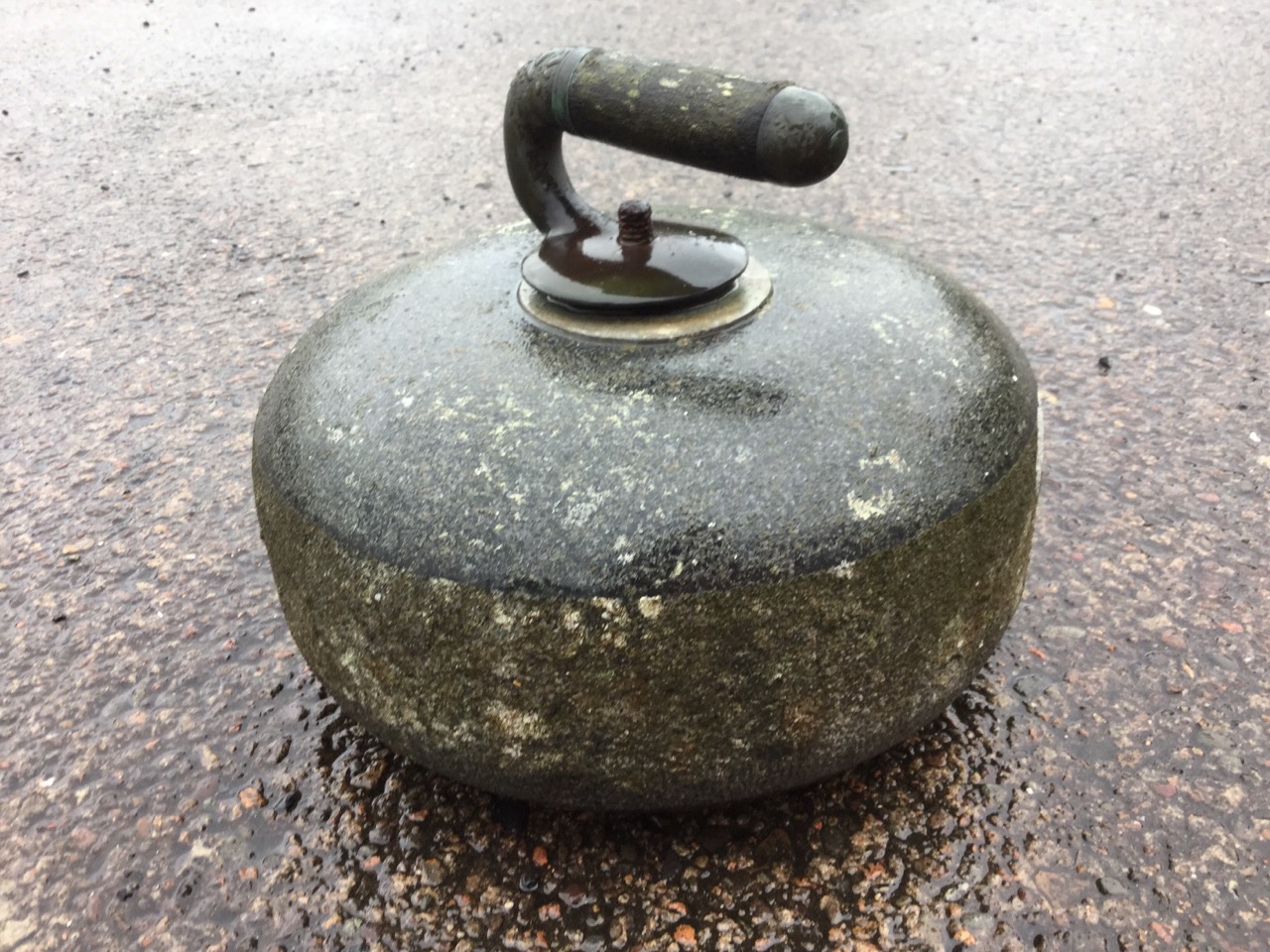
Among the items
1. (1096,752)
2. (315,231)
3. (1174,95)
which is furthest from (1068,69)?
(1096,752)

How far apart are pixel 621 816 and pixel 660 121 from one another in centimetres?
137

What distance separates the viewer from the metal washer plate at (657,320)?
77.0 inches

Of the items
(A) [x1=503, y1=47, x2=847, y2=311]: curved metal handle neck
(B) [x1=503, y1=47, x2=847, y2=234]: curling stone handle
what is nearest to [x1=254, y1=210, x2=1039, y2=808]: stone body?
(A) [x1=503, y1=47, x2=847, y2=311]: curved metal handle neck

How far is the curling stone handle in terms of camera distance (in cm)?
184

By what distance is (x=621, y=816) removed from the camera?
2270 mm

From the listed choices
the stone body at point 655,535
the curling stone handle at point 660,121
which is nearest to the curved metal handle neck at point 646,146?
the curling stone handle at point 660,121

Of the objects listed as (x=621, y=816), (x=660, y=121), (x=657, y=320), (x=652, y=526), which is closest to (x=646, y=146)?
(x=660, y=121)

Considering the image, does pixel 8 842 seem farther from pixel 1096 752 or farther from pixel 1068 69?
pixel 1068 69

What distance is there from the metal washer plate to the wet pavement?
3.29ft

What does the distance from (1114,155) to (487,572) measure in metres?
4.87

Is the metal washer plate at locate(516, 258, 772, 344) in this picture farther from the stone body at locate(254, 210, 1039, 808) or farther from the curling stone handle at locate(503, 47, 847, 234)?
the curling stone handle at locate(503, 47, 847, 234)

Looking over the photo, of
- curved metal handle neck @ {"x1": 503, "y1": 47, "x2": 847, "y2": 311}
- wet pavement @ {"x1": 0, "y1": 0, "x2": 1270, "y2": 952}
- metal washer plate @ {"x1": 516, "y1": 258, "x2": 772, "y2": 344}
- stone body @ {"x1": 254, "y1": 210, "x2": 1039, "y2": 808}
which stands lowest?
wet pavement @ {"x1": 0, "y1": 0, "x2": 1270, "y2": 952}

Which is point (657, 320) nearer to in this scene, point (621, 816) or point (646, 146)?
point (646, 146)

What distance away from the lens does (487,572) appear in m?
1.73
